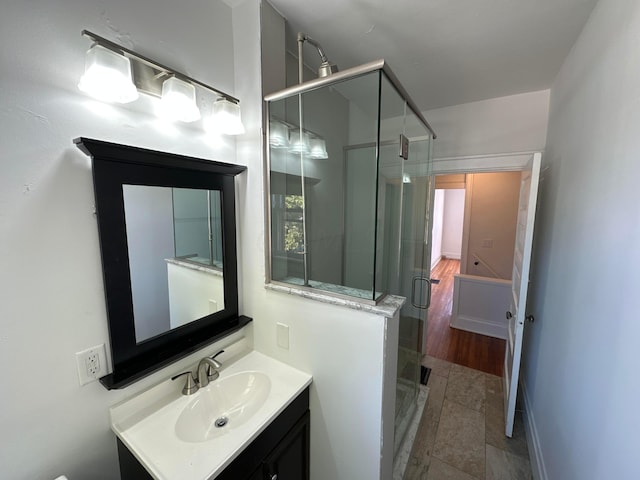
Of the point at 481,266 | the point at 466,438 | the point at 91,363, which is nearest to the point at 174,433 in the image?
the point at 91,363

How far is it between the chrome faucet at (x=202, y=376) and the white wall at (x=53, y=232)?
0.75ft

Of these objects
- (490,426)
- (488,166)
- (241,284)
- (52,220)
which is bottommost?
(490,426)

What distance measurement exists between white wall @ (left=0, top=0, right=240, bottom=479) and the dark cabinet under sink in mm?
185

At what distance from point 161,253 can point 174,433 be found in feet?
2.43

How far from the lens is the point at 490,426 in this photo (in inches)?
81.0

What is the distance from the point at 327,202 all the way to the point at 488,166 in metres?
1.65

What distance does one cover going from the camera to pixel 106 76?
2.89ft

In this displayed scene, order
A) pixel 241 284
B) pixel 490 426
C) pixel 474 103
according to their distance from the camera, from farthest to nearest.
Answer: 1. pixel 474 103
2. pixel 490 426
3. pixel 241 284

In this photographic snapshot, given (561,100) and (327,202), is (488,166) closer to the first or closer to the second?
(561,100)

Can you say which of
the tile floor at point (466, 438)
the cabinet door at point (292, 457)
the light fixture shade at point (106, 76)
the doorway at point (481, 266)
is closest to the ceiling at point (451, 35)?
the light fixture shade at point (106, 76)

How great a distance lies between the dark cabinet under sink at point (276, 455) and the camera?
3.22 ft

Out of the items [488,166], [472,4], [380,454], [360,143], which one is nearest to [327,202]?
[360,143]

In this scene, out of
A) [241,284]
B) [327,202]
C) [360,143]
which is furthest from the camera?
[327,202]

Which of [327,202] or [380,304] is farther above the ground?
[327,202]
